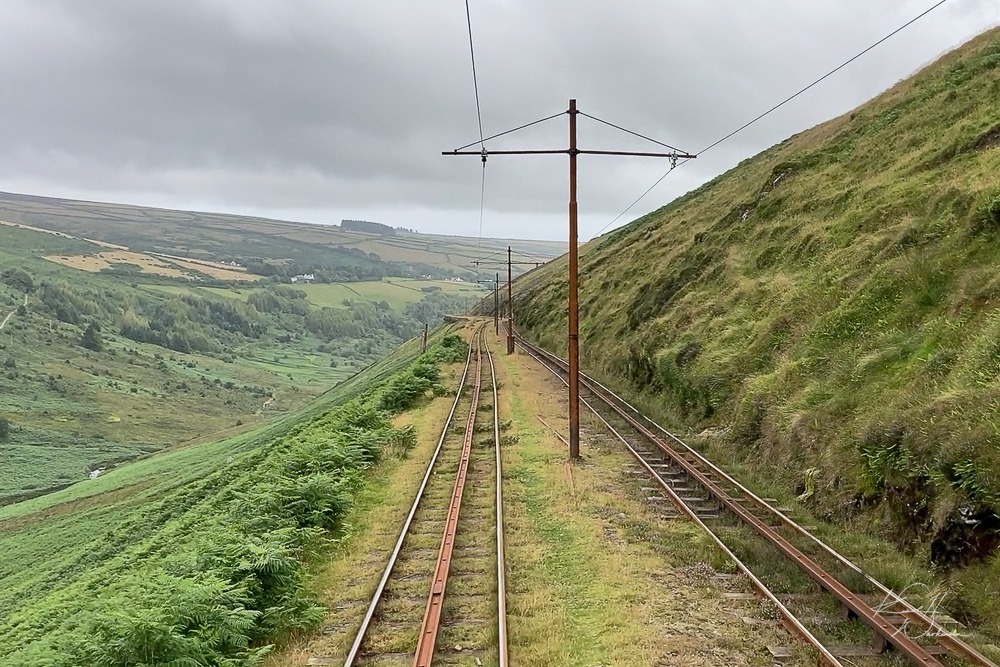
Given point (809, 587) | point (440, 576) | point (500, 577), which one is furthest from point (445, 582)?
point (809, 587)

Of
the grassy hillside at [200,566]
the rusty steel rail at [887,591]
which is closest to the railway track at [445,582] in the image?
the grassy hillside at [200,566]

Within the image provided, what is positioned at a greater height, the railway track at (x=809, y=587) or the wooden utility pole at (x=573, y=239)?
the wooden utility pole at (x=573, y=239)

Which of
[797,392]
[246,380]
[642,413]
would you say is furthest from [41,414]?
[797,392]

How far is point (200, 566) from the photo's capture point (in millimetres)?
11164

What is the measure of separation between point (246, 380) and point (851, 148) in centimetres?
15623

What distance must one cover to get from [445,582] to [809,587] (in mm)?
4910

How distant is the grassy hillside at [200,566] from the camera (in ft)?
26.8

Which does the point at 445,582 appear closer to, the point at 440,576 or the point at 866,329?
the point at 440,576

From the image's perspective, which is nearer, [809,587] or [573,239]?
[809,587]

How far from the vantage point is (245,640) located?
8.23 m

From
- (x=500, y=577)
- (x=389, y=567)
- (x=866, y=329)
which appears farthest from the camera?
(x=866, y=329)

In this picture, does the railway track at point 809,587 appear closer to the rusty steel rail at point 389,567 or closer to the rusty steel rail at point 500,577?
the rusty steel rail at point 500,577

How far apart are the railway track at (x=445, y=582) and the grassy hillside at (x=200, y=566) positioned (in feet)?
3.70

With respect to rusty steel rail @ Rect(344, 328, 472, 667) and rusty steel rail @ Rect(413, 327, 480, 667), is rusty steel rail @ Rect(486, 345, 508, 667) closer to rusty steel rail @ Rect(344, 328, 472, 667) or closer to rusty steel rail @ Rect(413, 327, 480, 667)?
rusty steel rail @ Rect(413, 327, 480, 667)
